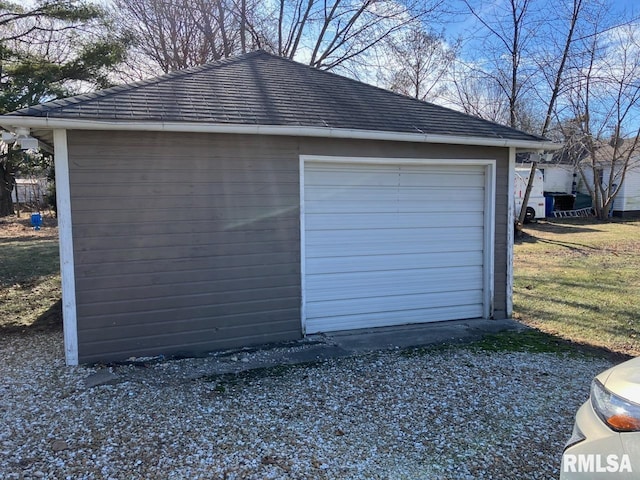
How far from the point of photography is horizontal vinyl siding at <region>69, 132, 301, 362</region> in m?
4.40

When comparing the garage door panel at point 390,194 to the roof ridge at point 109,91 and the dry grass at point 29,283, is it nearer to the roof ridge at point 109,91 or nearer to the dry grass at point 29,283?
the roof ridge at point 109,91

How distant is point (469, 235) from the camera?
6031 mm

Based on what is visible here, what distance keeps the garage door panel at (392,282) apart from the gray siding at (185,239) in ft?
1.47

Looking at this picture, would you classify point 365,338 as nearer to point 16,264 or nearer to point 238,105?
point 238,105

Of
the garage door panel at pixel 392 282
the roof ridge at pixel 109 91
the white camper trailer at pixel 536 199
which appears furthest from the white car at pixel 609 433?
the white camper trailer at pixel 536 199

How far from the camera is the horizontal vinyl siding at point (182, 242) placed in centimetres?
440

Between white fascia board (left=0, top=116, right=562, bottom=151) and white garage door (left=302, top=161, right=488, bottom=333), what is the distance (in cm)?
48

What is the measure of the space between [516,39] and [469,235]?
35.0 feet

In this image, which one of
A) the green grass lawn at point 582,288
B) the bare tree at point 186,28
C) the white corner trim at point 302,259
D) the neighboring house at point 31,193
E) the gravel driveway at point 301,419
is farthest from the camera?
the neighboring house at point 31,193

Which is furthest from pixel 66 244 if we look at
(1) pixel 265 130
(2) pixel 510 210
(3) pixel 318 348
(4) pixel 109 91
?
(2) pixel 510 210

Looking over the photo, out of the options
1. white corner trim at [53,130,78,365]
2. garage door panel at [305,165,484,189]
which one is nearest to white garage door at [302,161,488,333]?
garage door panel at [305,165,484,189]

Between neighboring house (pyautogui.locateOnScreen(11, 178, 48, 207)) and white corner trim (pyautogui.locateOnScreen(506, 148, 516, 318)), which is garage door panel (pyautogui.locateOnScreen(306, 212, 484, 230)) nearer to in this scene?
white corner trim (pyautogui.locateOnScreen(506, 148, 516, 318))

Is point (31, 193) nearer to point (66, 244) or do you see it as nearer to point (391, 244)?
point (66, 244)

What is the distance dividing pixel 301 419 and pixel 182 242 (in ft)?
7.62
